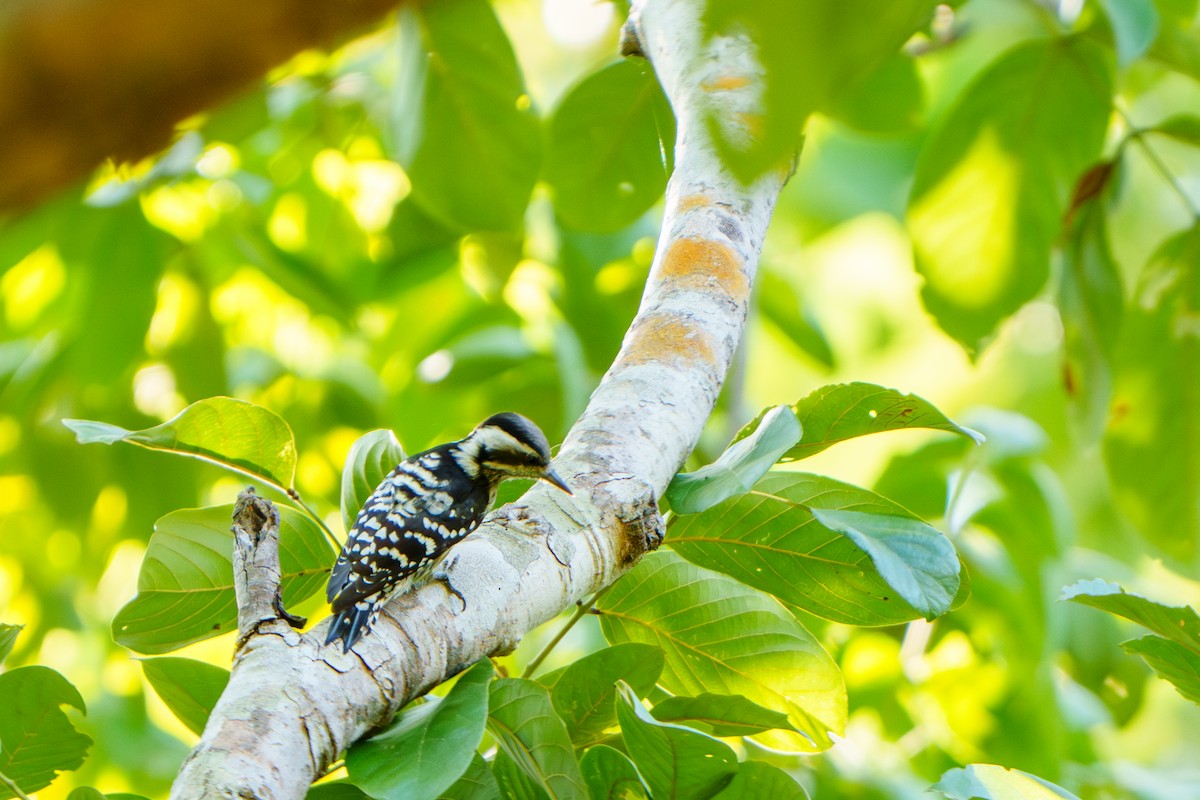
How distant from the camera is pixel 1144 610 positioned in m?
1.28

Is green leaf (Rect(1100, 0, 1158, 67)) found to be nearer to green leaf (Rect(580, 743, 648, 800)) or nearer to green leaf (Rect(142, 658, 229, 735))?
green leaf (Rect(580, 743, 648, 800))

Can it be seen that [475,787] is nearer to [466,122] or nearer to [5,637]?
[5,637]

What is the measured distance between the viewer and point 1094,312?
242cm

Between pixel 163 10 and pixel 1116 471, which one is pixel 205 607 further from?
pixel 1116 471

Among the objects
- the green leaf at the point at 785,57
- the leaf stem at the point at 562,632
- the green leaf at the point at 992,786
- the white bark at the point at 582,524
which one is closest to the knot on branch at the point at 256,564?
the white bark at the point at 582,524

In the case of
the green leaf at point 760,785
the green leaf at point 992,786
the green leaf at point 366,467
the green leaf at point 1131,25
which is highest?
the green leaf at point 1131,25

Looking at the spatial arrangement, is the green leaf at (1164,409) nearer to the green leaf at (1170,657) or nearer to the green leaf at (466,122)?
the green leaf at (1170,657)

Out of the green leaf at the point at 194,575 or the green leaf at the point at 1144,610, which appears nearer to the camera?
the green leaf at the point at 1144,610

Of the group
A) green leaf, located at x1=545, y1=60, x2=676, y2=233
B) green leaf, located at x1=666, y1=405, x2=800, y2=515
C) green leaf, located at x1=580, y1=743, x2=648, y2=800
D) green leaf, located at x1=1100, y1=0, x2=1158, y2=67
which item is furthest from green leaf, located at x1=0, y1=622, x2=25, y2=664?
green leaf, located at x1=1100, y1=0, x2=1158, y2=67

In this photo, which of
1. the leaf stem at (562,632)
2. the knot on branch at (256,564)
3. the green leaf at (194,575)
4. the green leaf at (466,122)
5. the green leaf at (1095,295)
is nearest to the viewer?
the knot on branch at (256,564)

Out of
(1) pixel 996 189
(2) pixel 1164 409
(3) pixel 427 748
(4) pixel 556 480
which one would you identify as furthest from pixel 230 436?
(2) pixel 1164 409

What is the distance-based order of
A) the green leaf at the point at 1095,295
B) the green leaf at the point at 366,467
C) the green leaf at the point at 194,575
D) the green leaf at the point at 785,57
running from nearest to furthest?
the green leaf at the point at 785,57, the green leaf at the point at 194,575, the green leaf at the point at 366,467, the green leaf at the point at 1095,295

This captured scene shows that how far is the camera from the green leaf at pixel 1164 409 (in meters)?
2.41

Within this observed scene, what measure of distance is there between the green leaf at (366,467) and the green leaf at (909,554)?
0.66m
